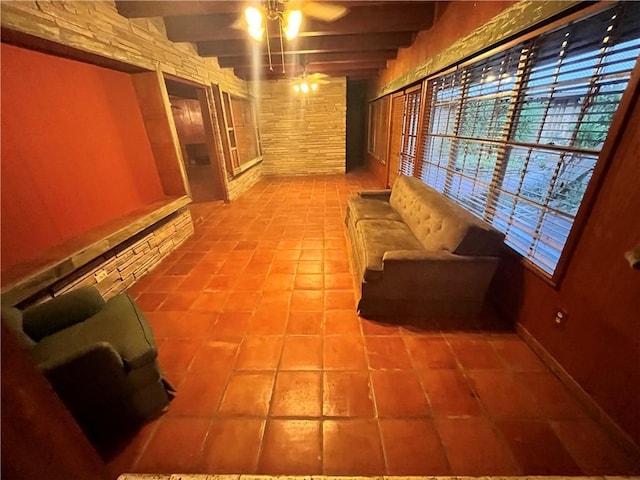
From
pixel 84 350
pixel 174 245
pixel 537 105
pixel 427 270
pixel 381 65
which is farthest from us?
pixel 381 65

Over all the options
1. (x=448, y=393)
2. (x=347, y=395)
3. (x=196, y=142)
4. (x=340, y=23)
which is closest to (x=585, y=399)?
(x=448, y=393)

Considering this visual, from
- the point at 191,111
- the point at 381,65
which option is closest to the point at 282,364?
the point at 381,65

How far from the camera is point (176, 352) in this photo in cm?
182

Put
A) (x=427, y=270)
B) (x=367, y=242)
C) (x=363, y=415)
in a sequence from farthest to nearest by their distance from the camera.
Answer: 1. (x=367, y=242)
2. (x=427, y=270)
3. (x=363, y=415)

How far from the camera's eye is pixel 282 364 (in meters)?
1.71

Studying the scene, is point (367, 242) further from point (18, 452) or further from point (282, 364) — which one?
point (18, 452)

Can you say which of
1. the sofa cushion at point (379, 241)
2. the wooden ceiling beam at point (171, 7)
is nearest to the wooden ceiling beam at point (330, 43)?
the wooden ceiling beam at point (171, 7)

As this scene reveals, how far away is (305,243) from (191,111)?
21.2 ft

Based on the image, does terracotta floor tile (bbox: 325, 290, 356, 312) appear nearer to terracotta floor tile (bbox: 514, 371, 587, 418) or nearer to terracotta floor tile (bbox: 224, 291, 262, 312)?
terracotta floor tile (bbox: 224, 291, 262, 312)

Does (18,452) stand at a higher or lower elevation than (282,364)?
higher

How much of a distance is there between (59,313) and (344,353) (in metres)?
1.67

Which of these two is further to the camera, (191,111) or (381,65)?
(191,111)

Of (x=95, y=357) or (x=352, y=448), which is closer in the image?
(x=95, y=357)

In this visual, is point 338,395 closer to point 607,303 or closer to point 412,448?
point 412,448
